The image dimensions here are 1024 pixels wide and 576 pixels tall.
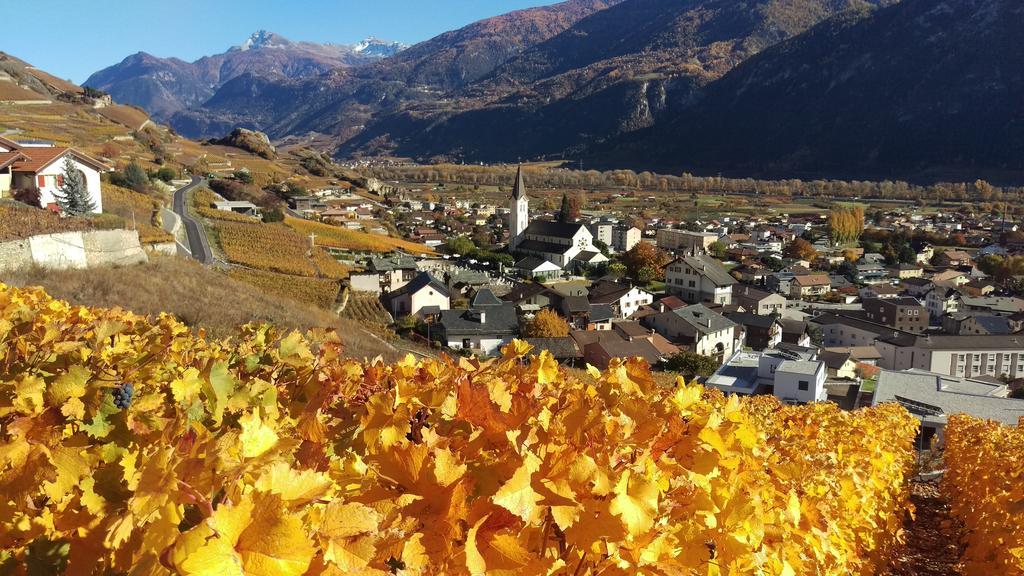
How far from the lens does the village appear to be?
2684 centimetres

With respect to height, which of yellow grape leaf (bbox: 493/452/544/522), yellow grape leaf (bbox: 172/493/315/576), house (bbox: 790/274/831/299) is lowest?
house (bbox: 790/274/831/299)

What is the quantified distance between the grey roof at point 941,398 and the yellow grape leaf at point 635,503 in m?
17.7

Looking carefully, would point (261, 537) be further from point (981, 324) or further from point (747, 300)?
point (981, 324)

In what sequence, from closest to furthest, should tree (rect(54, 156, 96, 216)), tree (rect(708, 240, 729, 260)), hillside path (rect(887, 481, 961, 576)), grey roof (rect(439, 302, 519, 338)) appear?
hillside path (rect(887, 481, 961, 576)), tree (rect(54, 156, 96, 216)), grey roof (rect(439, 302, 519, 338)), tree (rect(708, 240, 729, 260))

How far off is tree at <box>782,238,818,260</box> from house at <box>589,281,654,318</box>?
29877 mm

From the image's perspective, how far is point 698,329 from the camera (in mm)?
36125

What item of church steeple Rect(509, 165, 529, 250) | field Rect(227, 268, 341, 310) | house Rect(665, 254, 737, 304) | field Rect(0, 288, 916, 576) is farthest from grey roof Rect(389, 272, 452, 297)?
A: field Rect(0, 288, 916, 576)

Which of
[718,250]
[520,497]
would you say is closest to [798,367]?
[520,497]

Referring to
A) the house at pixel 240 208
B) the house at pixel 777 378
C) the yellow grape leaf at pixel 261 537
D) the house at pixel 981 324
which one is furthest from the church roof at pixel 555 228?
the yellow grape leaf at pixel 261 537

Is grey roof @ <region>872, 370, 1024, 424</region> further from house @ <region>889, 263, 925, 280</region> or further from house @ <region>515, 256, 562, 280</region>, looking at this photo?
house @ <region>889, 263, 925, 280</region>

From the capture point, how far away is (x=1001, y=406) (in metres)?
18.7

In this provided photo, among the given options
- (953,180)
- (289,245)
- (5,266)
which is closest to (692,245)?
(289,245)

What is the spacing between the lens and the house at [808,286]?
55.3m

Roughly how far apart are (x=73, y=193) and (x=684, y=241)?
187ft
